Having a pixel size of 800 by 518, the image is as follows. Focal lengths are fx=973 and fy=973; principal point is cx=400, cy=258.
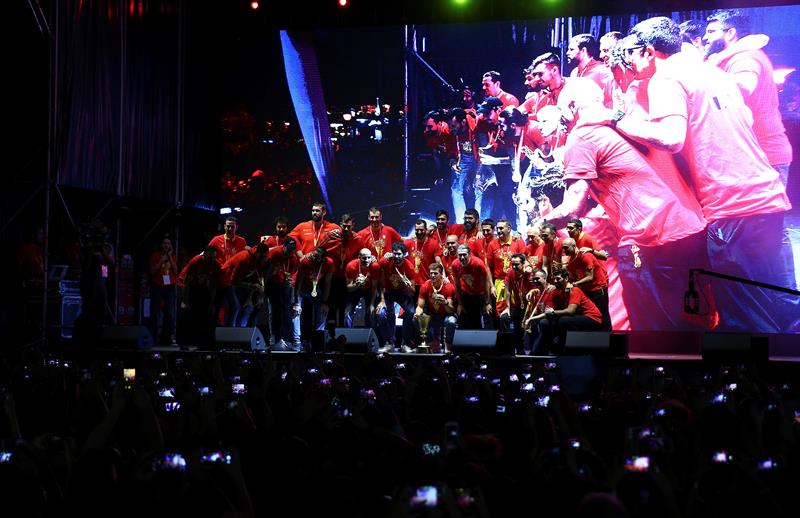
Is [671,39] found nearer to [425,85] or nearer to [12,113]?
[425,85]

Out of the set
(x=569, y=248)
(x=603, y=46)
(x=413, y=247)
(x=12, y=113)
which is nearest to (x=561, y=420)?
(x=569, y=248)

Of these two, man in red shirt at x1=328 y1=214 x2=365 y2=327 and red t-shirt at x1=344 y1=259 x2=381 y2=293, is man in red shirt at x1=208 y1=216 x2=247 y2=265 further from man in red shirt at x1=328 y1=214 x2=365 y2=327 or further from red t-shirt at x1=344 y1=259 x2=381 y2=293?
red t-shirt at x1=344 y1=259 x2=381 y2=293

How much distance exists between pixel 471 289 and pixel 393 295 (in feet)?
3.63

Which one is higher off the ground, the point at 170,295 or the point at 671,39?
the point at 671,39

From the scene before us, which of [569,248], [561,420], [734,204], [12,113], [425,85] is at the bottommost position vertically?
[561,420]

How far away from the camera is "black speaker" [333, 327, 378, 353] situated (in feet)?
37.8

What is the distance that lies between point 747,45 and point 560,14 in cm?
299

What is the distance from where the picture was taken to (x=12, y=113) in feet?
44.7

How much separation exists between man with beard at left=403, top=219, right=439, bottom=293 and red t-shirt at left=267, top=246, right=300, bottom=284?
1747 millimetres

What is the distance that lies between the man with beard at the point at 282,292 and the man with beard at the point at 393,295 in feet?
3.96

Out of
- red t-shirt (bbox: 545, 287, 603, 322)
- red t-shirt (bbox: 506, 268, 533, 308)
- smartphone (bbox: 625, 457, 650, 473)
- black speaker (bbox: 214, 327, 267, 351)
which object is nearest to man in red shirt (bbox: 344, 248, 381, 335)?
black speaker (bbox: 214, 327, 267, 351)

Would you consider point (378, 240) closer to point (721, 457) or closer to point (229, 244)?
point (229, 244)

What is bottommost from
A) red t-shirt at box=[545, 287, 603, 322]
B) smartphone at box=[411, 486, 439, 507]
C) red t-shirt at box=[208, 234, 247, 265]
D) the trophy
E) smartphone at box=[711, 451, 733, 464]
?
smartphone at box=[411, 486, 439, 507]

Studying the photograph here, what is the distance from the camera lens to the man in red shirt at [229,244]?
14.2 metres
